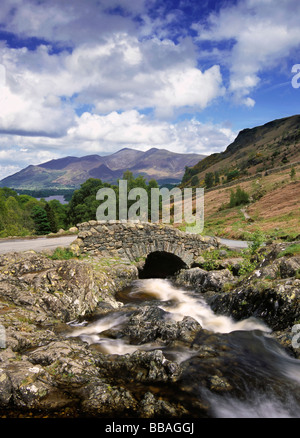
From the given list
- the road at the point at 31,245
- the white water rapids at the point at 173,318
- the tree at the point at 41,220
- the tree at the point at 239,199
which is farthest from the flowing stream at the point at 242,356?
the tree at the point at 41,220

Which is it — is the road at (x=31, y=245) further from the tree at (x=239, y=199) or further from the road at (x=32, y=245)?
the tree at (x=239, y=199)

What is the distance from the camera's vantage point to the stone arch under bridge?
1642 cm

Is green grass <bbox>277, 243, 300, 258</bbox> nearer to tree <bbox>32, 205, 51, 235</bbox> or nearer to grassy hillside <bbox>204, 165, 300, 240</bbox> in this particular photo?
grassy hillside <bbox>204, 165, 300, 240</bbox>

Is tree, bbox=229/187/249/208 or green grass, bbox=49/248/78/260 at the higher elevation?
tree, bbox=229/187/249/208

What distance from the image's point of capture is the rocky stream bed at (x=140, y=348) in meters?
5.50

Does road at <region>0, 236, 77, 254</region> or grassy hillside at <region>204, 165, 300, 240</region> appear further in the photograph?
grassy hillside at <region>204, 165, 300, 240</region>

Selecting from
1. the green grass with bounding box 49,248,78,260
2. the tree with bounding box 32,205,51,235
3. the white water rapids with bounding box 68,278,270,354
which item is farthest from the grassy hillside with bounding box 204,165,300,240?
the tree with bounding box 32,205,51,235

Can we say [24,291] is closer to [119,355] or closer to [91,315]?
[91,315]

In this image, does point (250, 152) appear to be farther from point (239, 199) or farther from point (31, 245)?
point (31, 245)

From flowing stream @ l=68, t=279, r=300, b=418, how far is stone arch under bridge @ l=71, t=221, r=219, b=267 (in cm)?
454

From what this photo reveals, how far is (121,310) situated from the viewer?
442 inches

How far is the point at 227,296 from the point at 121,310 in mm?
4313

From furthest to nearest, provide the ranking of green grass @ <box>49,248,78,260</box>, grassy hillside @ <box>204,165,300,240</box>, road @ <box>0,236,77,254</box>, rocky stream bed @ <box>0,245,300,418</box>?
grassy hillside @ <box>204,165,300,240</box>, road @ <box>0,236,77,254</box>, green grass @ <box>49,248,78,260</box>, rocky stream bed @ <box>0,245,300,418</box>
